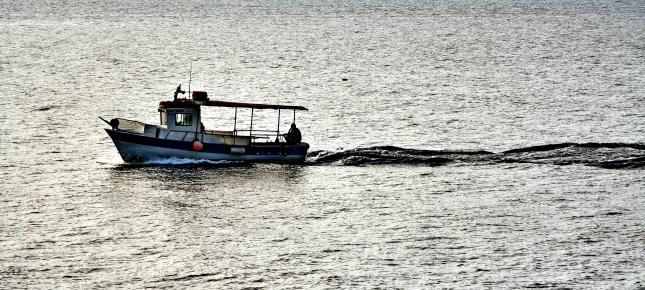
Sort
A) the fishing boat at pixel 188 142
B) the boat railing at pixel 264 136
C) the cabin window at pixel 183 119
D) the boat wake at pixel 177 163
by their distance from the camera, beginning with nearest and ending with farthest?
the fishing boat at pixel 188 142 → the boat wake at pixel 177 163 → the cabin window at pixel 183 119 → the boat railing at pixel 264 136

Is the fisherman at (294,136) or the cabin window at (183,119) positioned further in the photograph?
the fisherman at (294,136)

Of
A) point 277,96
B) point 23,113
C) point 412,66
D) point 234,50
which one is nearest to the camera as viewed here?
point 23,113

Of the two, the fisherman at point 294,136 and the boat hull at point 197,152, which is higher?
the fisherman at point 294,136

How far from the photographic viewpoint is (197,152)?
75.1 metres

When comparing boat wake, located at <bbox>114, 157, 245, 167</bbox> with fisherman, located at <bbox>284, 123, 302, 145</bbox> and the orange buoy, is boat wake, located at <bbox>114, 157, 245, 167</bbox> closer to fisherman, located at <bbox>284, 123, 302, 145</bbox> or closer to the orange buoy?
the orange buoy

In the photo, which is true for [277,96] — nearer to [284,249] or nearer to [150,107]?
[150,107]

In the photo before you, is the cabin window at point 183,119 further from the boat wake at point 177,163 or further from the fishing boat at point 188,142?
the boat wake at point 177,163

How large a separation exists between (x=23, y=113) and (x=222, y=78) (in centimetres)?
3646

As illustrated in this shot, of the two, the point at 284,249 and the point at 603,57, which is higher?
the point at 603,57

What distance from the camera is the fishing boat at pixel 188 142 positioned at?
74.4 m

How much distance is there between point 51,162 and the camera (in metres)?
78.1

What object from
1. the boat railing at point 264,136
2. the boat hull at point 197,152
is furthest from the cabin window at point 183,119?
the boat railing at point 264,136

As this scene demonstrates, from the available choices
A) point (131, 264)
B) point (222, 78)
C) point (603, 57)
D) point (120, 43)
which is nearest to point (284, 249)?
point (131, 264)

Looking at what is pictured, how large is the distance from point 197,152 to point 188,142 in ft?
3.22
